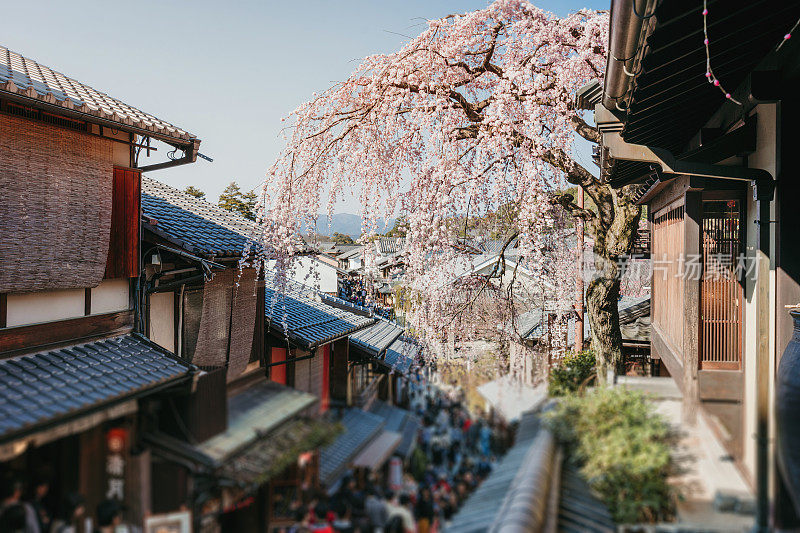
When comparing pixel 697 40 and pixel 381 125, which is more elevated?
pixel 381 125

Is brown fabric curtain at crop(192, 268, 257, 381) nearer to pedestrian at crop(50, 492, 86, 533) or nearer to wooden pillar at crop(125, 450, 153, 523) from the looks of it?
wooden pillar at crop(125, 450, 153, 523)

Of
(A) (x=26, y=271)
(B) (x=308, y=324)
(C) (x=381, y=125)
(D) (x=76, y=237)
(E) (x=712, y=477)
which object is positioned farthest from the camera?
(C) (x=381, y=125)

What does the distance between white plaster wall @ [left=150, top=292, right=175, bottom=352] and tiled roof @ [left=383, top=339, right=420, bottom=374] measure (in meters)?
3.06

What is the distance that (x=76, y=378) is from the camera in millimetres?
4512

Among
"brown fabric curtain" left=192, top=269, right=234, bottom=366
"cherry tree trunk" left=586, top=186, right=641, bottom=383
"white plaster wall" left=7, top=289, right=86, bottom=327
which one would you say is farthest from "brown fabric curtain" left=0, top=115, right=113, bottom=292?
"cherry tree trunk" left=586, top=186, right=641, bottom=383

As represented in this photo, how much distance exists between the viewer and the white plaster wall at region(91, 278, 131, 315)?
6023mm

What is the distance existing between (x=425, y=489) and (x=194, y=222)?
6.27 meters

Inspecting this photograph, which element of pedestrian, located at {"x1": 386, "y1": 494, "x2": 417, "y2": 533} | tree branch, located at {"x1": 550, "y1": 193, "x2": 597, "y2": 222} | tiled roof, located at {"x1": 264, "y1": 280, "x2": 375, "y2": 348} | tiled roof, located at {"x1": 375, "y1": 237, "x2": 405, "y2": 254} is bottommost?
pedestrian, located at {"x1": 386, "y1": 494, "x2": 417, "y2": 533}

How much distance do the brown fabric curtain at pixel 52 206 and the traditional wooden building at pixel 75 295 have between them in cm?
1

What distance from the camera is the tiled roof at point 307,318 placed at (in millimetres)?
4223

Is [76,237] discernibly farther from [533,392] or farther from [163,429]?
[533,392]

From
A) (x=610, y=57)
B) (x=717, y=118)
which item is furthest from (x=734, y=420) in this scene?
(x=717, y=118)

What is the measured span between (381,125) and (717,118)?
3851mm

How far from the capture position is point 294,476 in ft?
10.7
